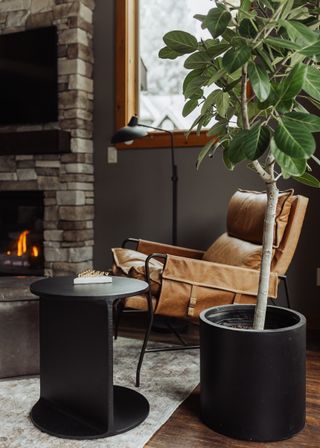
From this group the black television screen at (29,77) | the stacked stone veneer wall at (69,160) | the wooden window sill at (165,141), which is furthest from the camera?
the black television screen at (29,77)

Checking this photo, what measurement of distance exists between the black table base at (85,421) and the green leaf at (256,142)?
1107mm

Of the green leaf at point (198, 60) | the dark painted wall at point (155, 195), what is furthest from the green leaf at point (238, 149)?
the dark painted wall at point (155, 195)

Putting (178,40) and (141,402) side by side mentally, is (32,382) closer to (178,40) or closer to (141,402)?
(141,402)

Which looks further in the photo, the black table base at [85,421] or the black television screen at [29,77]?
the black television screen at [29,77]

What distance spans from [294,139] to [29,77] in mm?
3033

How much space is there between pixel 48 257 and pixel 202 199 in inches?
48.7

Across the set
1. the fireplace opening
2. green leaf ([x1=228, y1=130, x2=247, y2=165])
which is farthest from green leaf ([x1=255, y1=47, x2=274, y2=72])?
the fireplace opening

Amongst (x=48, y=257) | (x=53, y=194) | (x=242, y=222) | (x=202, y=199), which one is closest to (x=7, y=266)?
(x=48, y=257)

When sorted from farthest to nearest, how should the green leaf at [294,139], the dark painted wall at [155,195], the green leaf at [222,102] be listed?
the dark painted wall at [155,195] < the green leaf at [222,102] < the green leaf at [294,139]

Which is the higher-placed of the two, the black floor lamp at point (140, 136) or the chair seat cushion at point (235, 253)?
the black floor lamp at point (140, 136)

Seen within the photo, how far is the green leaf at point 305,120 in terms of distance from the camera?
1537 mm

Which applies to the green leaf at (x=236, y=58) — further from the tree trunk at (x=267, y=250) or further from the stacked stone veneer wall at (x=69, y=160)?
the stacked stone veneer wall at (x=69, y=160)

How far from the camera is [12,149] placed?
12.7ft

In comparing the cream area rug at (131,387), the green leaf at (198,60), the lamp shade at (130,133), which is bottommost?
the cream area rug at (131,387)
